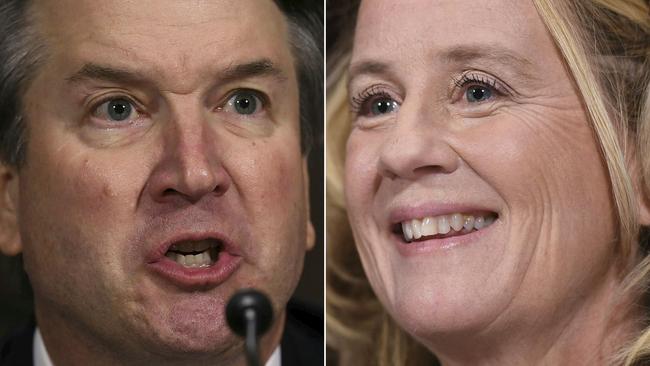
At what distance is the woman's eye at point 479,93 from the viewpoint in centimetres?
137

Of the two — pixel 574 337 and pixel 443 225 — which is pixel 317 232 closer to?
pixel 443 225

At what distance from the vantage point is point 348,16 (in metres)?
1.56

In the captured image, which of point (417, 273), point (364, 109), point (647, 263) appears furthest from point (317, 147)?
Answer: point (647, 263)

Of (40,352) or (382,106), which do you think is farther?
(382,106)

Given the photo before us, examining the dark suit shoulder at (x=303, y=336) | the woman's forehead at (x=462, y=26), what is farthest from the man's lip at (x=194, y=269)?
the woman's forehead at (x=462, y=26)

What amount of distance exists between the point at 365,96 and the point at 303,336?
1.18 ft

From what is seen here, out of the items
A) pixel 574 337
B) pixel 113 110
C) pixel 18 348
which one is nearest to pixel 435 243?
pixel 574 337

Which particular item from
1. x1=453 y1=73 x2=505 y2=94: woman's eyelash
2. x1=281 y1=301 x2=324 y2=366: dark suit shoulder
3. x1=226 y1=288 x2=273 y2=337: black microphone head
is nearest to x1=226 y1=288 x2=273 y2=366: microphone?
x1=226 y1=288 x2=273 y2=337: black microphone head

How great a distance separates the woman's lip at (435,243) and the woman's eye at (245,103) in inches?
10.9

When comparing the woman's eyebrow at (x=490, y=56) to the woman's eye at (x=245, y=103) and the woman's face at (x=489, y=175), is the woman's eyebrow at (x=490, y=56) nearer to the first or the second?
the woman's face at (x=489, y=175)

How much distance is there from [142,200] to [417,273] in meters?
0.39

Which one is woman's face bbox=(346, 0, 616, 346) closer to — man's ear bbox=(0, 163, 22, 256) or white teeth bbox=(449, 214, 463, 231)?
white teeth bbox=(449, 214, 463, 231)

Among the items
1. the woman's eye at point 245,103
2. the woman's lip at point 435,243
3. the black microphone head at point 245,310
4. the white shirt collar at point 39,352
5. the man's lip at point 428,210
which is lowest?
the white shirt collar at point 39,352

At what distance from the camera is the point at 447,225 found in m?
1.38
